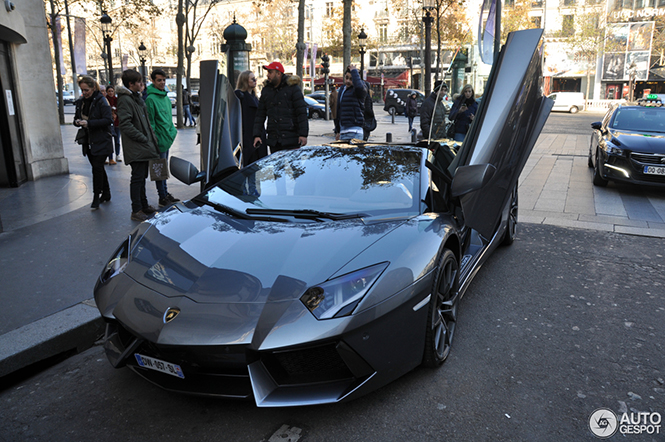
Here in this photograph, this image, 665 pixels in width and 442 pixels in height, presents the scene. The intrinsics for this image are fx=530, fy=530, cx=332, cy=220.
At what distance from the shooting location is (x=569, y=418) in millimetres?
2578

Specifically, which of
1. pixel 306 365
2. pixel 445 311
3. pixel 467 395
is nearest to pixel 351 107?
pixel 445 311

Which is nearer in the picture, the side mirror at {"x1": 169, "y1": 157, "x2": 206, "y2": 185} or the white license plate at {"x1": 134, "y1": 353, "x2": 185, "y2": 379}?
the white license plate at {"x1": 134, "y1": 353, "x2": 185, "y2": 379}

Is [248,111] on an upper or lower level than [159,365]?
upper

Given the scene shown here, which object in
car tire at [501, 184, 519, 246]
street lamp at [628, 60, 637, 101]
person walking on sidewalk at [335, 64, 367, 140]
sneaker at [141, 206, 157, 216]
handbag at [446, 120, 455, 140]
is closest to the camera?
handbag at [446, 120, 455, 140]

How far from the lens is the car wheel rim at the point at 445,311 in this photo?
117 inches

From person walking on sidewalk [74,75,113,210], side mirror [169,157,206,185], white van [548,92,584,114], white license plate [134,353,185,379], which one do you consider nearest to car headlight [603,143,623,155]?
side mirror [169,157,206,185]

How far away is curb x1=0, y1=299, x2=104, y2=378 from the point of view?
3239 millimetres

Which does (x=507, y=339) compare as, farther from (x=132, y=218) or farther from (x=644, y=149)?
(x=644, y=149)

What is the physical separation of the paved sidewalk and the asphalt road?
0.29 meters

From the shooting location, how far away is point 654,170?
8109 mm

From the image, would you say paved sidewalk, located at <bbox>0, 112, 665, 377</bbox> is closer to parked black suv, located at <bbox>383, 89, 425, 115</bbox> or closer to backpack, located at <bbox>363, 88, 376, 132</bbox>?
backpack, located at <bbox>363, 88, 376, 132</bbox>

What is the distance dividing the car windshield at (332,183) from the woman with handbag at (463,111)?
0.77 m

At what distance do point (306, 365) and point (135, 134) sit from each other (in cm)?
481

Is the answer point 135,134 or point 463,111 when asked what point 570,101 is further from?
point 135,134
